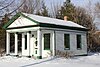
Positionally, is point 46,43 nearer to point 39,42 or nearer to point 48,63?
point 39,42

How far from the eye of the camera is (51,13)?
56.0m

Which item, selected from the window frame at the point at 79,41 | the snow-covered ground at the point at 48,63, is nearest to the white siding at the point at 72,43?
the window frame at the point at 79,41

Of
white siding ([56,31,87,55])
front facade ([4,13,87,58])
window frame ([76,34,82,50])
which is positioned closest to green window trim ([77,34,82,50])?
window frame ([76,34,82,50])

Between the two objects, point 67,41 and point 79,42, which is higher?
point 67,41

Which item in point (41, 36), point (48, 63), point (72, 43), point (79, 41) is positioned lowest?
point (48, 63)

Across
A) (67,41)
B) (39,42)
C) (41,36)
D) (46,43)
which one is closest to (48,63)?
(39,42)

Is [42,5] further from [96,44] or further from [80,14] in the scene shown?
[96,44]

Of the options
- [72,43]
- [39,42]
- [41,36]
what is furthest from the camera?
[72,43]

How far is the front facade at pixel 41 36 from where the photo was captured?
23.5m

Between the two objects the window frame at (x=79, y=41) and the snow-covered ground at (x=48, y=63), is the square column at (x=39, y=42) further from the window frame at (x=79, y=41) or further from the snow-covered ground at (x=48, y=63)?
the window frame at (x=79, y=41)

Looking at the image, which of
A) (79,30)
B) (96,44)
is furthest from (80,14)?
(79,30)

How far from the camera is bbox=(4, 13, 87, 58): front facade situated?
23.5 metres

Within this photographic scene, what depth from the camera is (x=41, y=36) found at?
2358cm

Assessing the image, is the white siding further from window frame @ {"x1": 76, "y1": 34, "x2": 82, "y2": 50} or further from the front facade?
window frame @ {"x1": 76, "y1": 34, "x2": 82, "y2": 50}
